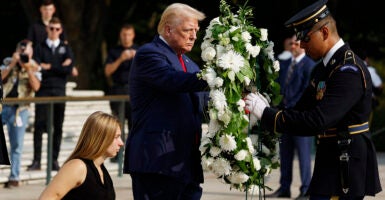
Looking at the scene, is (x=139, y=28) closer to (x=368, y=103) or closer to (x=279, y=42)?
(x=279, y=42)

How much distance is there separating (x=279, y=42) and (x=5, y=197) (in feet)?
49.9

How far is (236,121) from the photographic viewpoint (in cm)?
636

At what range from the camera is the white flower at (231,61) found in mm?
6312

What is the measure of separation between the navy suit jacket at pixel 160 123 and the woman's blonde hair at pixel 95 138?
0.57 metres

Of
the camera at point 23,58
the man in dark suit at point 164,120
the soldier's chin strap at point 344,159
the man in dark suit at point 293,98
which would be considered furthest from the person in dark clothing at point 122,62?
the soldier's chin strap at point 344,159

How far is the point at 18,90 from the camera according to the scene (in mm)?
12562

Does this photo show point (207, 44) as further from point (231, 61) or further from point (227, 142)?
point (227, 142)

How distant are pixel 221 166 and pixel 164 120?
492 mm

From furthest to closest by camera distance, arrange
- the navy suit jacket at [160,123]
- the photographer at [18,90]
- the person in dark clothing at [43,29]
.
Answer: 1. the person in dark clothing at [43,29]
2. the photographer at [18,90]
3. the navy suit jacket at [160,123]

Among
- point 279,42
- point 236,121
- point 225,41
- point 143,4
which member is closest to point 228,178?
point 236,121

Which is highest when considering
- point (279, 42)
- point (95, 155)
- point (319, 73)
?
point (319, 73)

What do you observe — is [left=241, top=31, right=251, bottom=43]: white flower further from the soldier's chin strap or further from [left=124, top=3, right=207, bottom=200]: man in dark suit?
the soldier's chin strap

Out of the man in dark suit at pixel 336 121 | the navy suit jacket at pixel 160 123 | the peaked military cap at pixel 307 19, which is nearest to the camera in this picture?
the man in dark suit at pixel 336 121

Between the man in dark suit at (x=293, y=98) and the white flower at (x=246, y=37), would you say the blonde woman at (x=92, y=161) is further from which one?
the man in dark suit at (x=293, y=98)
